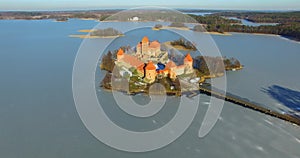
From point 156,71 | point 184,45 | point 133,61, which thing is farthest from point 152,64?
point 184,45

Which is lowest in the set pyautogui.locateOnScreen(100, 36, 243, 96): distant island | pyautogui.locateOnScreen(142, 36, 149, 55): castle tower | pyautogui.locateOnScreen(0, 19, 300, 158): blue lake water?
pyautogui.locateOnScreen(0, 19, 300, 158): blue lake water

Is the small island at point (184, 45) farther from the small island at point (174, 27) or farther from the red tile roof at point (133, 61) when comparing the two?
the small island at point (174, 27)

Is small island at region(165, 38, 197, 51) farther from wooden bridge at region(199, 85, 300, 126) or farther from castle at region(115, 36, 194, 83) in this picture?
wooden bridge at region(199, 85, 300, 126)

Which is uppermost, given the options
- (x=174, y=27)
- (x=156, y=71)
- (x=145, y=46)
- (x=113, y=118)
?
(x=174, y=27)

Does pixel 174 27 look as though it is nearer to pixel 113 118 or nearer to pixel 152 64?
pixel 152 64

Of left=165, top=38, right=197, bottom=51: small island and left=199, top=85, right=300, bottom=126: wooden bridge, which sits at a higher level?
left=165, top=38, right=197, bottom=51: small island

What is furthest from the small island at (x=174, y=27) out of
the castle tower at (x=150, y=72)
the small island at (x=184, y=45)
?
the castle tower at (x=150, y=72)

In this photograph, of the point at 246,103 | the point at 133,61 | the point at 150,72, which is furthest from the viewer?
the point at 133,61

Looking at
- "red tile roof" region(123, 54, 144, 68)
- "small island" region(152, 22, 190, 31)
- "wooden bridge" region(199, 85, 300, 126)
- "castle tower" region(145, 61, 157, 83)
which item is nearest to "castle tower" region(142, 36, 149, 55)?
"red tile roof" region(123, 54, 144, 68)

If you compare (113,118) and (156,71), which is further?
(156,71)
